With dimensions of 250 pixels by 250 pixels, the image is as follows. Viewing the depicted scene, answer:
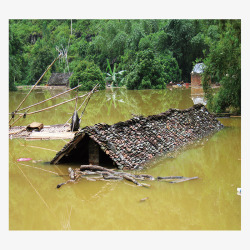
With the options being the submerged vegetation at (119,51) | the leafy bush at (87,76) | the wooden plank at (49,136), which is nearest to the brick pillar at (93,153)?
the wooden plank at (49,136)

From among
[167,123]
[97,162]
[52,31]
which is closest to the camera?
[97,162]

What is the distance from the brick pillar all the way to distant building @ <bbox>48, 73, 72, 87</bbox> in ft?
107

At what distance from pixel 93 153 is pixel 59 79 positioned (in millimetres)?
33767

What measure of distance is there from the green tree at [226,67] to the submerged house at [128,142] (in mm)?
3801

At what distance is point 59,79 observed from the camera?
40.9 m

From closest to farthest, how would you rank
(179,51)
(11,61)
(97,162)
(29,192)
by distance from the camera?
(29,192) < (97,162) < (11,61) < (179,51)

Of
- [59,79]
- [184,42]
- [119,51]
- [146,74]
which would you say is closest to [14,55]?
[59,79]

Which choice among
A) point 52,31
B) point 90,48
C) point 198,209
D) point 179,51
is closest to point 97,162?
point 198,209

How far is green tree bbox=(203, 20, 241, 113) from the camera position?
12820mm

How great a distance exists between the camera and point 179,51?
1549 inches

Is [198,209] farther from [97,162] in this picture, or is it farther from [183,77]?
[183,77]

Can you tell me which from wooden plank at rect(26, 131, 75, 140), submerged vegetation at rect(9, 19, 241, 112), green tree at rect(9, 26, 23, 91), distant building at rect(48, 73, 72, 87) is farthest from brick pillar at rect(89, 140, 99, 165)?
distant building at rect(48, 73, 72, 87)

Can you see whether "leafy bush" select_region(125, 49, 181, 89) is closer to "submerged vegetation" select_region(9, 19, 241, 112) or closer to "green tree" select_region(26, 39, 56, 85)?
"submerged vegetation" select_region(9, 19, 241, 112)

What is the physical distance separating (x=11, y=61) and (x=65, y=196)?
27549 mm
